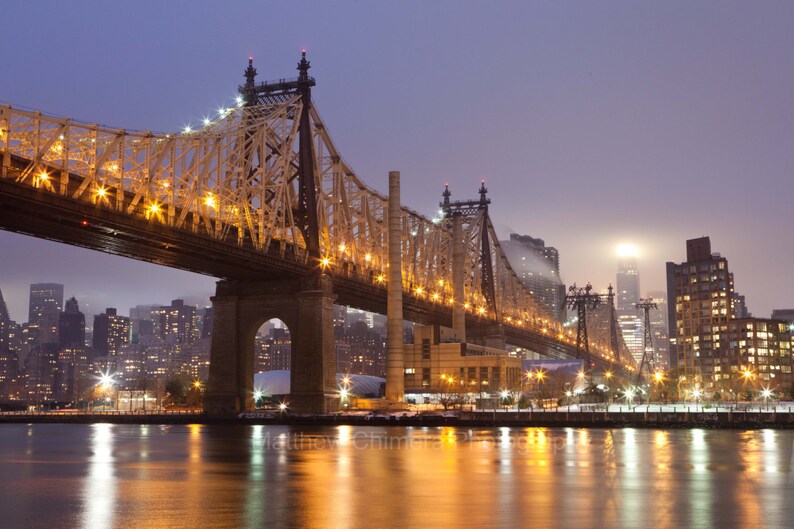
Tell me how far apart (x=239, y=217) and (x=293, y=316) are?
53.1ft

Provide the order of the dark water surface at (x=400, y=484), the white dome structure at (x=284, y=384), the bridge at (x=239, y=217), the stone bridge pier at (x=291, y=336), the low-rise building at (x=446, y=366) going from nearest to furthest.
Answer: the dark water surface at (x=400, y=484)
the bridge at (x=239, y=217)
the stone bridge pier at (x=291, y=336)
the low-rise building at (x=446, y=366)
the white dome structure at (x=284, y=384)

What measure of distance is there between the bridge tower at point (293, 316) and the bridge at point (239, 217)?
158 millimetres

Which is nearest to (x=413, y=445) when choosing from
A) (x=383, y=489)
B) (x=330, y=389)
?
(x=383, y=489)

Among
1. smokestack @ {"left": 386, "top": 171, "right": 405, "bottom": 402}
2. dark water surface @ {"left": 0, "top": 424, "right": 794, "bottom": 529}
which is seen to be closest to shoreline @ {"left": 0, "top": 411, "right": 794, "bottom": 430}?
smokestack @ {"left": 386, "top": 171, "right": 405, "bottom": 402}

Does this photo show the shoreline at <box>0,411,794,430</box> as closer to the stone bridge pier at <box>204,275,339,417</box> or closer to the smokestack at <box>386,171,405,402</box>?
the stone bridge pier at <box>204,275,339,417</box>

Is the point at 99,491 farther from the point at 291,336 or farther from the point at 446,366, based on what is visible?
the point at 446,366

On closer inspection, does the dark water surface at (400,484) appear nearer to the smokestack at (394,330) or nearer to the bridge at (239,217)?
the bridge at (239,217)

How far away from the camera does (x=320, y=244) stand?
367 ft

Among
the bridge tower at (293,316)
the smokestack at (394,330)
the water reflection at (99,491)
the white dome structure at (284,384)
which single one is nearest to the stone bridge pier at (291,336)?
the bridge tower at (293,316)

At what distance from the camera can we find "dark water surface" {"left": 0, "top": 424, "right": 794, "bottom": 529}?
2975 cm

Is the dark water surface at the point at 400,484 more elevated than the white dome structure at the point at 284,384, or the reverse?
the white dome structure at the point at 284,384

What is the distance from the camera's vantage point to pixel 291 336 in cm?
10500

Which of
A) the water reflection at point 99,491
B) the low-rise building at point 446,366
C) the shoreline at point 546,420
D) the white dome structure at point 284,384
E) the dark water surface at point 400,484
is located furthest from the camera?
the white dome structure at point 284,384

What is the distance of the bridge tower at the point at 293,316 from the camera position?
343 ft
